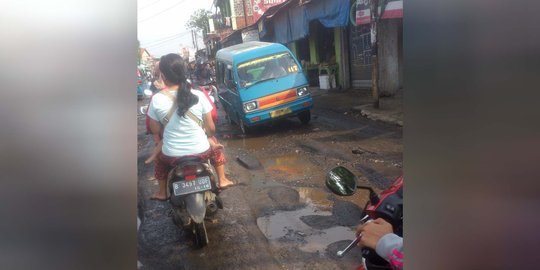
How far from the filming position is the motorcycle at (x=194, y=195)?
1.04m

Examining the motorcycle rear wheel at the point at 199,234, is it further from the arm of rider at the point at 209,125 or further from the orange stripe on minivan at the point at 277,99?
the orange stripe on minivan at the point at 277,99

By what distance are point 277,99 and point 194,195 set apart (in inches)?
16.4

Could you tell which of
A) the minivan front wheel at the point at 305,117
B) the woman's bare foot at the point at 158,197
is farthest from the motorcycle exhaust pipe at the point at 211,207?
the minivan front wheel at the point at 305,117

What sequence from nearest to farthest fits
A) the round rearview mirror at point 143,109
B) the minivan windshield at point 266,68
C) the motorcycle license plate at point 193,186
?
the round rearview mirror at point 143,109 → the minivan windshield at point 266,68 → the motorcycle license plate at point 193,186

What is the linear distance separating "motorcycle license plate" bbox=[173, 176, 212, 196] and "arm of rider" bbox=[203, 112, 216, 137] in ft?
0.53

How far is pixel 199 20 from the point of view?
0.95m

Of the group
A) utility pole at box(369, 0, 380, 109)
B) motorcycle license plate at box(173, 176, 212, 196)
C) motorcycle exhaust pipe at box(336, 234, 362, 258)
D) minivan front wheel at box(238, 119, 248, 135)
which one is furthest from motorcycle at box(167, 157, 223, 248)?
utility pole at box(369, 0, 380, 109)

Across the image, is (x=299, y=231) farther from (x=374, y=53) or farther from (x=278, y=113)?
Answer: (x=374, y=53)

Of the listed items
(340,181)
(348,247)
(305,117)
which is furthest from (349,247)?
(305,117)

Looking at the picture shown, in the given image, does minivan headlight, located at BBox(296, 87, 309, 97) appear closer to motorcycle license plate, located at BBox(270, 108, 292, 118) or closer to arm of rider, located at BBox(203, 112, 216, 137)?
motorcycle license plate, located at BBox(270, 108, 292, 118)

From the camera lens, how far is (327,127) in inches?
47.5

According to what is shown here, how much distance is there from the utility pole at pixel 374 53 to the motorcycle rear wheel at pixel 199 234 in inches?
24.9
